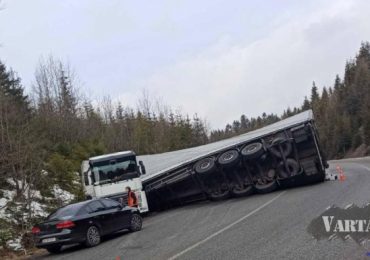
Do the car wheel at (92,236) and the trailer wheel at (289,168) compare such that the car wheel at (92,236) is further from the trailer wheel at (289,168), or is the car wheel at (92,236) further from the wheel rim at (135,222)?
the trailer wheel at (289,168)

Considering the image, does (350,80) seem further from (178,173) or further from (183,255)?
(183,255)

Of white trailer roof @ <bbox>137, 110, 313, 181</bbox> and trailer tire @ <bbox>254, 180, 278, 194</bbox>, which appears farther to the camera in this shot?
trailer tire @ <bbox>254, 180, 278, 194</bbox>

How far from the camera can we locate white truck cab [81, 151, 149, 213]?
862 inches

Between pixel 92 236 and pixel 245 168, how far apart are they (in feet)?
34.4

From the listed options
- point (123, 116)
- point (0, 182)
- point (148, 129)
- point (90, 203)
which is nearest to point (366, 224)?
point (90, 203)

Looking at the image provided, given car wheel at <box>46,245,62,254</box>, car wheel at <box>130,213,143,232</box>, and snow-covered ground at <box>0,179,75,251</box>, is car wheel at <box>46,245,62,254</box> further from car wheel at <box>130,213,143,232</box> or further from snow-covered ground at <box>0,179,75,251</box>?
car wheel at <box>130,213,143,232</box>

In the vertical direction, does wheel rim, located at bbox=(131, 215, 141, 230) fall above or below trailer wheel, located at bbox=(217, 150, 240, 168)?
below

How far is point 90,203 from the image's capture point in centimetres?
1598

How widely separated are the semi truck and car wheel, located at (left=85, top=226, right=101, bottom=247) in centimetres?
633

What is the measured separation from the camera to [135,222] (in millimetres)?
17641

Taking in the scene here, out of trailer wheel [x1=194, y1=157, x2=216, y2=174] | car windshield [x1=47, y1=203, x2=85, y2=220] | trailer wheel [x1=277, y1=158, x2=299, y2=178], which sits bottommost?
car windshield [x1=47, y1=203, x2=85, y2=220]

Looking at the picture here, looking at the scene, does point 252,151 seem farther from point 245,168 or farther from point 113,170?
point 113,170

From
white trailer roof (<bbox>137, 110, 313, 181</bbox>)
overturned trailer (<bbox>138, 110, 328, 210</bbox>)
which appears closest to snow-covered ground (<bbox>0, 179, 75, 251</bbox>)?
white trailer roof (<bbox>137, 110, 313, 181</bbox>)

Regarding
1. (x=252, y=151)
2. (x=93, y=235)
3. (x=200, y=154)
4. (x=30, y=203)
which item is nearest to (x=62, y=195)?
(x=30, y=203)
